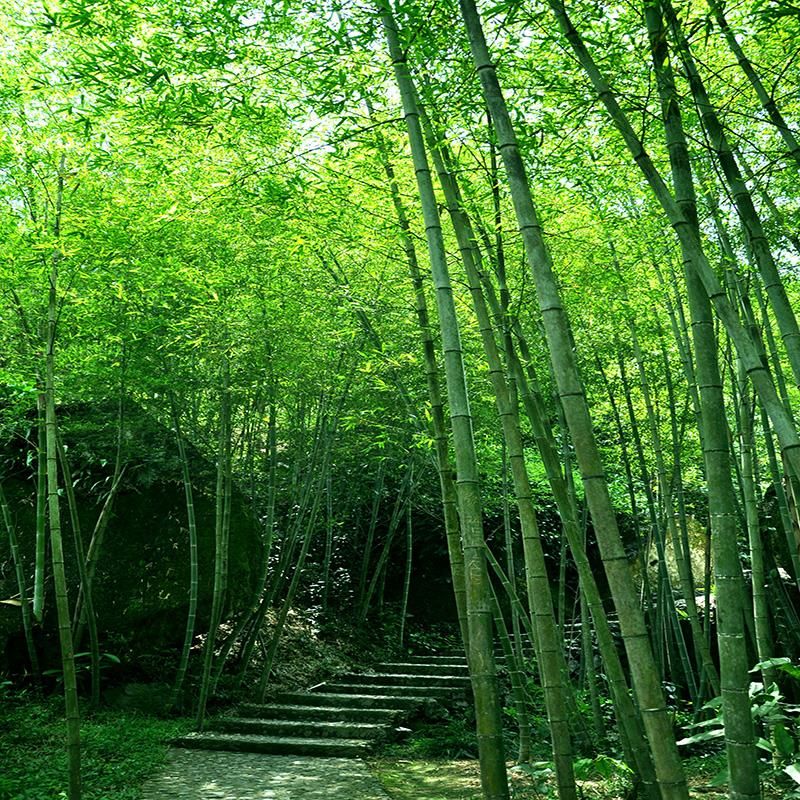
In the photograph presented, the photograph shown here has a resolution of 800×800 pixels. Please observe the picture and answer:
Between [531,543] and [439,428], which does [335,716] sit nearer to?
[439,428]

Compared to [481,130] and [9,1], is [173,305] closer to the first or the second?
[9,1]

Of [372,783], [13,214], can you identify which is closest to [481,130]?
[13,214]

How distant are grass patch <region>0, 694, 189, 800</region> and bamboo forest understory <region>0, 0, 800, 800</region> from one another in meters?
0.06

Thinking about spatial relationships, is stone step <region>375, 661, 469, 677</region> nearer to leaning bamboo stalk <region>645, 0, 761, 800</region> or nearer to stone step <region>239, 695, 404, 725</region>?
stone step <region>239, 695, 404, 725</region>

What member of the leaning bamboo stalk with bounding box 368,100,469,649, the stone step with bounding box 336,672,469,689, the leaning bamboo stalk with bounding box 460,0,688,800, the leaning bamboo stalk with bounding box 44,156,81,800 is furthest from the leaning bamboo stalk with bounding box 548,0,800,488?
the stone step with bounding box 336,672,469,689

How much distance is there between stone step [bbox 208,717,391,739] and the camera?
5852mm

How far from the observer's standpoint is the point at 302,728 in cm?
596

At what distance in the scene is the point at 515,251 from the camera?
189 inches

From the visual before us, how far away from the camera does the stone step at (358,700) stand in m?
6.66

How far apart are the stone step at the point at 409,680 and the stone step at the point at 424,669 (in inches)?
10.2

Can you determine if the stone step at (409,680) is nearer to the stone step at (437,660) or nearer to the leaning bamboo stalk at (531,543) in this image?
the stone step at (437,660)

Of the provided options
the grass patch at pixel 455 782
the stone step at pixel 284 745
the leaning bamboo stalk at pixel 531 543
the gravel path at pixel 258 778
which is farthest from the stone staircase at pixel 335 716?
the leaning bamboo stalk at pixel 531 543

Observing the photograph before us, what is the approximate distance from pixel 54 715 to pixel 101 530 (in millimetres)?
1546

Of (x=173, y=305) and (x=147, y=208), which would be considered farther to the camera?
(x=173, y=305)
